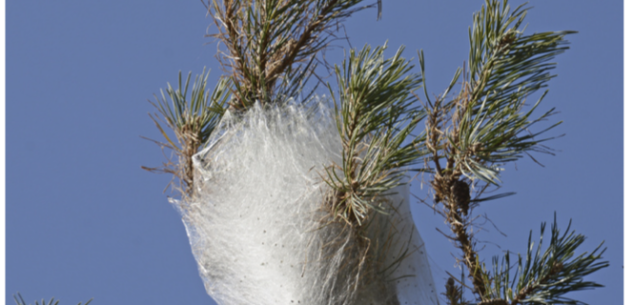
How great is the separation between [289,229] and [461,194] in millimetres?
455

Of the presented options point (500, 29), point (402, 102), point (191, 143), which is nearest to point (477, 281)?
point (402, 102)

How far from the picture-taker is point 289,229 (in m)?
1.97

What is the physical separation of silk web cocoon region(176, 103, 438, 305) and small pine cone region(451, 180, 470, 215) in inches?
6.3

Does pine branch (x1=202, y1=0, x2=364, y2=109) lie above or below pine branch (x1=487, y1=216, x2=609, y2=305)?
above

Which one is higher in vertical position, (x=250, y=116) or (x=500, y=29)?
(x=500, y=29)

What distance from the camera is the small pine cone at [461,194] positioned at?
1.90 meters

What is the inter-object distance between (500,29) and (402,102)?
0.32 metres

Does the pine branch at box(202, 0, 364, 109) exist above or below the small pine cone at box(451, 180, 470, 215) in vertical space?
above

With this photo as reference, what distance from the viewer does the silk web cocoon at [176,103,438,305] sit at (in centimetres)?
191

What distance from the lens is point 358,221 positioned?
5.81 ft

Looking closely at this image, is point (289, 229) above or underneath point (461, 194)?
underneath

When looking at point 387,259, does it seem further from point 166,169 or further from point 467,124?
point 166,169

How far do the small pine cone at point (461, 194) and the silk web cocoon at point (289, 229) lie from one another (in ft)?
0.52

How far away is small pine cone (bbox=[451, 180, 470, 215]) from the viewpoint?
1.90 m
